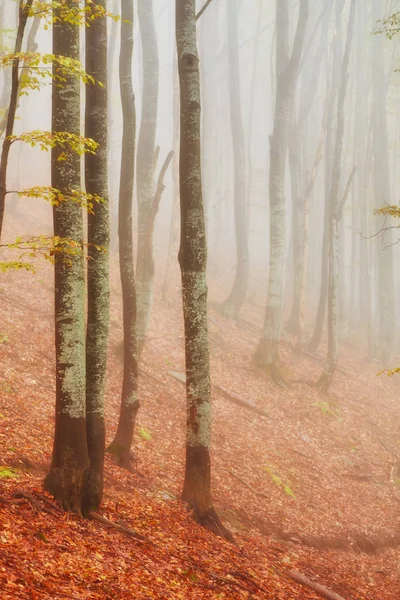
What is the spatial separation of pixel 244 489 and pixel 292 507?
3.31 feet

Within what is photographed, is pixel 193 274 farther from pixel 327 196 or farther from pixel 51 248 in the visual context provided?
pixel 327 196

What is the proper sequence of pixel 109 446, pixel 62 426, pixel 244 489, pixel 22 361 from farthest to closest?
pixel 22 361 < pixel 244 489 < pixel 109 446 < pixel 62 426

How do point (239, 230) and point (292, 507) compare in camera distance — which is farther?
point (239, 230)

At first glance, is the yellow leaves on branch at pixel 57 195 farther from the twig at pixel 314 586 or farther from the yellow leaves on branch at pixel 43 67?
the twig at pixel 314 586

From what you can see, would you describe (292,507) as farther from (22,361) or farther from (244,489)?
(22,361)

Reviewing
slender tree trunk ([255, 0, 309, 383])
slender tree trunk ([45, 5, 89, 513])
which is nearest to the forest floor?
slender tree trunk ([45, 5, 89, 513])

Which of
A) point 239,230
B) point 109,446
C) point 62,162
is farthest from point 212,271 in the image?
point 62,162

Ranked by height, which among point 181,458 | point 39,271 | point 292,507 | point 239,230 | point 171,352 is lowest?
point 292,507

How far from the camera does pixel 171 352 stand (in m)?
15.0

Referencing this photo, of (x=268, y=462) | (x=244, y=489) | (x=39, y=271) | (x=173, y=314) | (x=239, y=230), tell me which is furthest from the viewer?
(x=239, y=230)

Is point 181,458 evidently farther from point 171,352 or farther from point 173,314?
point 173,314

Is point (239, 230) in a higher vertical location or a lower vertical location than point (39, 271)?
higher

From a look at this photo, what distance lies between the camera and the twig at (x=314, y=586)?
6.56m

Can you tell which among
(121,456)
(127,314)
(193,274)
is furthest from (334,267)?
(121,456)
